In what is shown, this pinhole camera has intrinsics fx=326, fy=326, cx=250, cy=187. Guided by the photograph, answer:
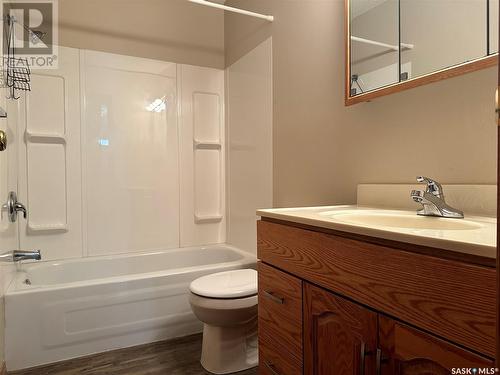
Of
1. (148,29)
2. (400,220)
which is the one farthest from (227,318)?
(148,29)

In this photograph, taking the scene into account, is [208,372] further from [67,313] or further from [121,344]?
[67,313]

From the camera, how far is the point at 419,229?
94 centimetres

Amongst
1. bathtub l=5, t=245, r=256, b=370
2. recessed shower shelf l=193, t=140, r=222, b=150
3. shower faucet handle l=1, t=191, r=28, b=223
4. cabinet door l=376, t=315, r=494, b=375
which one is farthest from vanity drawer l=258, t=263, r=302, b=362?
recessed shower shelf l=193, t=140, r=222, b=150

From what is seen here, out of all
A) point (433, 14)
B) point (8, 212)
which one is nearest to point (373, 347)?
point (433, 14)

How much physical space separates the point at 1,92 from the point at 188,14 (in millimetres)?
1699

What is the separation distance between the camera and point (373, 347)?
774mm

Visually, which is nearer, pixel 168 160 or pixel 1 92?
pixel 1 92

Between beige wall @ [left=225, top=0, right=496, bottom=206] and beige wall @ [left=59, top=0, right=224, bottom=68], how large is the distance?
46 cm

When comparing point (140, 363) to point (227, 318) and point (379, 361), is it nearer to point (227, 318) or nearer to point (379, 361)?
point (227, 318)

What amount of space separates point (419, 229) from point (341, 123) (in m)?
0.86

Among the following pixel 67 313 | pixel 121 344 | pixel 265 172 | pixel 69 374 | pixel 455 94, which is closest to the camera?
pixel 455 94

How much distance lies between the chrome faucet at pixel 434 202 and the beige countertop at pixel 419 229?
0.11ft

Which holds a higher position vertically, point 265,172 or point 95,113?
point 95,113

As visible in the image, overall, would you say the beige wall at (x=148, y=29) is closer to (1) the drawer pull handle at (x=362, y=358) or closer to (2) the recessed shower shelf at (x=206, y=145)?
(2) the recessed shower shelf at (x=206, y=145)
